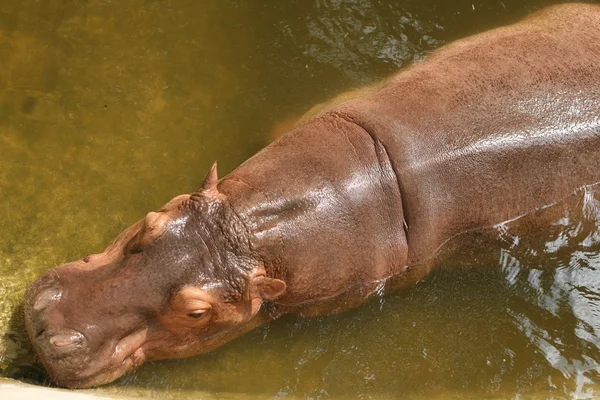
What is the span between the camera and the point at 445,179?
4535 millimetres

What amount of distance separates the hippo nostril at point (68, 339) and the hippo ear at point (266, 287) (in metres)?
1.01

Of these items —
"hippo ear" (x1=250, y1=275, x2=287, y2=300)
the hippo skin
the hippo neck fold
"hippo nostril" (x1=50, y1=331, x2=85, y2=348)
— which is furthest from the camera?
the hippo neck fold

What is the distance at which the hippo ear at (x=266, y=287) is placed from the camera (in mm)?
4137

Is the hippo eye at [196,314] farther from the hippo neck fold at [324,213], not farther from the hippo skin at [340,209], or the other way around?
the hippo neck fold at [324,213]

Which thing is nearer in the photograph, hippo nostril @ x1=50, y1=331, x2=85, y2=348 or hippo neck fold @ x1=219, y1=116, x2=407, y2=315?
hippo nostril @ x1=50, y1=331, x2=85, y2=348

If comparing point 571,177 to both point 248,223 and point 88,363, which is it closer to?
point 248,223

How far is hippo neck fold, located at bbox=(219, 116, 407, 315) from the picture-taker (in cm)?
427

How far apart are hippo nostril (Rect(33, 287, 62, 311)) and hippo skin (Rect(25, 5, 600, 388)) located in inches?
0.4

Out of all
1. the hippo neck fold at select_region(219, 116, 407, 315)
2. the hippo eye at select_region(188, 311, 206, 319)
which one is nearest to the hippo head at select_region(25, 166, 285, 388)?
the hippo eye at select_region(188, 311, 206, 319)

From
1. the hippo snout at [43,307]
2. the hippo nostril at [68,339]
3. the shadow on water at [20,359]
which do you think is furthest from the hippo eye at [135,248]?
the shadow on water at [20,359]

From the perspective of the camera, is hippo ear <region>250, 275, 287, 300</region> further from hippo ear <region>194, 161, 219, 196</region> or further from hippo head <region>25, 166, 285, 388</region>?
hippo ear <region>194, 161, 219, 196</region>

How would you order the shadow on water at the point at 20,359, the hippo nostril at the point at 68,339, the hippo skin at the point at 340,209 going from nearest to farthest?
the hippo nostril at the point at 68,339 < the hippo skin at the point at 340,209 < the shadow on water at the point at 20,359

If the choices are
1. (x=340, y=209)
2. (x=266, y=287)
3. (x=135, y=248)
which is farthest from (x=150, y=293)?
(x=340, y=209)

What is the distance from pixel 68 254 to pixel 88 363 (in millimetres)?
1172
